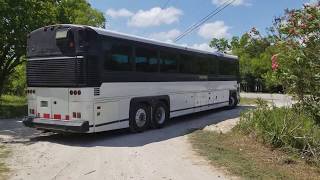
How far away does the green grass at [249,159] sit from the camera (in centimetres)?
892

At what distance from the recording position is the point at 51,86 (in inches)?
503

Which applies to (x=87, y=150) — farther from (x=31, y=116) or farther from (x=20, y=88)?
(x=20, y=88)

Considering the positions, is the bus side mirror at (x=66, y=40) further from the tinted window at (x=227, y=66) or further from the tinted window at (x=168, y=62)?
the tinted window at (x=227, y=66)

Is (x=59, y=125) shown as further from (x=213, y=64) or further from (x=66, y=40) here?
(x=213, y=64)

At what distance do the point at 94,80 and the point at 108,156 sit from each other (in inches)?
99.2

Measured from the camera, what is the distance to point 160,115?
629 inches

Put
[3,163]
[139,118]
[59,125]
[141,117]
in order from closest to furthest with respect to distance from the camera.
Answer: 1. [3,163]
2. [59,125]
3. [139,118]
4. [141,117]

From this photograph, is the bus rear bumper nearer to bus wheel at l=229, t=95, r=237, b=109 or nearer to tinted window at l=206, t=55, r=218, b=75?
tinted window at l=206, t=55, r=218, b=75

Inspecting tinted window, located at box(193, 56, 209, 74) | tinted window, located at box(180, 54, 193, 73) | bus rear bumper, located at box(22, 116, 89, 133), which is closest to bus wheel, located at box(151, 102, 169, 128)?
tinted window, located at box(180, 54, 193, 73)

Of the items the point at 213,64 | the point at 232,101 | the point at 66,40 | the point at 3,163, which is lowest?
the point at 3,163

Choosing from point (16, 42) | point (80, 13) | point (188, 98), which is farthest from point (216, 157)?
point (80, 13)

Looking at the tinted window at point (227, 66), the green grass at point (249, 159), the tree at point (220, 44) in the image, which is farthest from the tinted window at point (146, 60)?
the tree at point (220, 44)

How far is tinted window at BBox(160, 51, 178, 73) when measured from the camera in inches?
630

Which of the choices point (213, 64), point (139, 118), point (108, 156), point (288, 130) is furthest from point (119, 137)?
point (213, 64)
